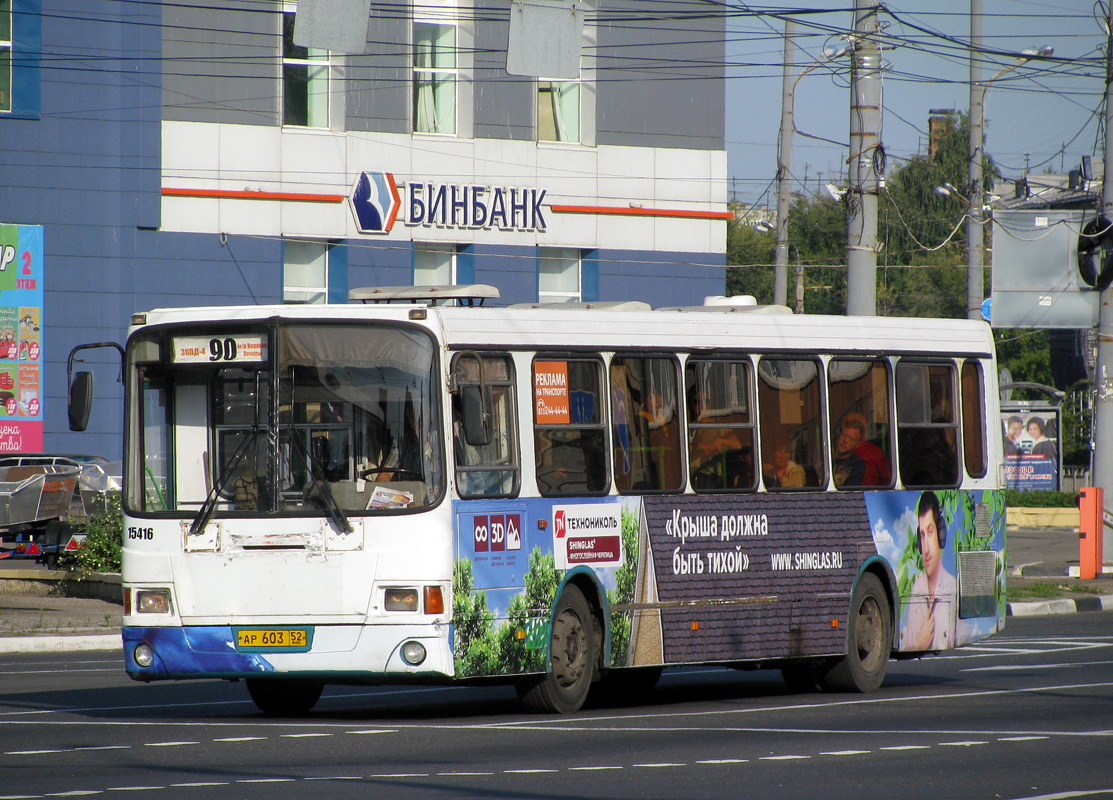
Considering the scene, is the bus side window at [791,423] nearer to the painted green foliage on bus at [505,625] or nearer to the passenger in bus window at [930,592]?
the passenger in bus window at [930,592]

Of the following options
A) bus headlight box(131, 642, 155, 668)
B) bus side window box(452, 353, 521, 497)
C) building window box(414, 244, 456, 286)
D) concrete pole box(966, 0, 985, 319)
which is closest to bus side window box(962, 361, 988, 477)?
bus side window box(452, 353, 521, 497)

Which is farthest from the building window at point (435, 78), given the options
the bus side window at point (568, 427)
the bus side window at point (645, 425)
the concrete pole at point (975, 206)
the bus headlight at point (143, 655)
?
the bus headlight at point (143, 655)

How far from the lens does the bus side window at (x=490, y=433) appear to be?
36.0 feet

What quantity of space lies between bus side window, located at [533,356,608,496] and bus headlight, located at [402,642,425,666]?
4.63 feet

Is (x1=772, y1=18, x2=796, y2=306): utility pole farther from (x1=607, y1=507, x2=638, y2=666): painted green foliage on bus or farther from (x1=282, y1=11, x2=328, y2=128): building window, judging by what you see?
(x1=607, y1=507, x2=638, y2=666): painted green foliage on bus

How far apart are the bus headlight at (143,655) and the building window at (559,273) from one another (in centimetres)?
2527

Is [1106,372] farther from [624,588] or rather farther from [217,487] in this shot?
[217,487]

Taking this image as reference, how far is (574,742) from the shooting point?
10117 mm

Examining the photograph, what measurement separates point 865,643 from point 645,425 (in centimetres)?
291

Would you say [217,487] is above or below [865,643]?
above

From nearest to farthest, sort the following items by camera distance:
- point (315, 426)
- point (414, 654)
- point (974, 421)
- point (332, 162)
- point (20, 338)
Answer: point (414, 654) < point (315, 426) < point (974, 421) < point (20, 338) < point (332, 162)

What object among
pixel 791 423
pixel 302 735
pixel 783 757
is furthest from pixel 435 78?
pixel 783 757

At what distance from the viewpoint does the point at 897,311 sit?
84438 millimetres

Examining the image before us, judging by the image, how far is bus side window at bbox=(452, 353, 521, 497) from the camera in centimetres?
1097
